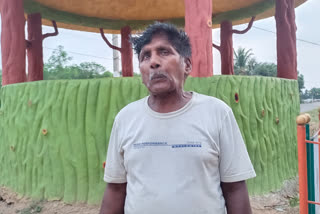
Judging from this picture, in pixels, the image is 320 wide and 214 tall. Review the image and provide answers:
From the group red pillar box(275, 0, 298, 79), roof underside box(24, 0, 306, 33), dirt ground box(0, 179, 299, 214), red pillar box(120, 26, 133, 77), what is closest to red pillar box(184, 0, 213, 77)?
dirt ground box(0, 179, 299, 214)

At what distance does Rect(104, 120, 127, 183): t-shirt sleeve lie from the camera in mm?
1252

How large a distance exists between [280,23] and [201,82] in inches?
112

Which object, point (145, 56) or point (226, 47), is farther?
point (226, 47)

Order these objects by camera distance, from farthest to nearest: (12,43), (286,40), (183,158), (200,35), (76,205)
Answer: (286,40), (12,43), (76,205), (200,35), (183,158)

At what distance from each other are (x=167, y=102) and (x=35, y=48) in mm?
5947

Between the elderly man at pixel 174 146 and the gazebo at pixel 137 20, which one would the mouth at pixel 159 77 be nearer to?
the elderly man at pixel 174 146

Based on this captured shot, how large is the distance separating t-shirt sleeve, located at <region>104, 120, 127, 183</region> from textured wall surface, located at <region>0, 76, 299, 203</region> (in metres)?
2.22

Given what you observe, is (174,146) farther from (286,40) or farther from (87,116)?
(286,40)

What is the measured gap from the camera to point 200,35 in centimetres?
338

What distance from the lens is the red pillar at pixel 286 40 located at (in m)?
5.22

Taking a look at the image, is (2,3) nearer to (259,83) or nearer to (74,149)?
(74,149)

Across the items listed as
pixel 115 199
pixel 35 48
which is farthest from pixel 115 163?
pixel 35 48

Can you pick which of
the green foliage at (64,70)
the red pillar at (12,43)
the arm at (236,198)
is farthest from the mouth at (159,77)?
the green foliage at (64,70)

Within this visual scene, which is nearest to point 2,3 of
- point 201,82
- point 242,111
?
point 201,82
